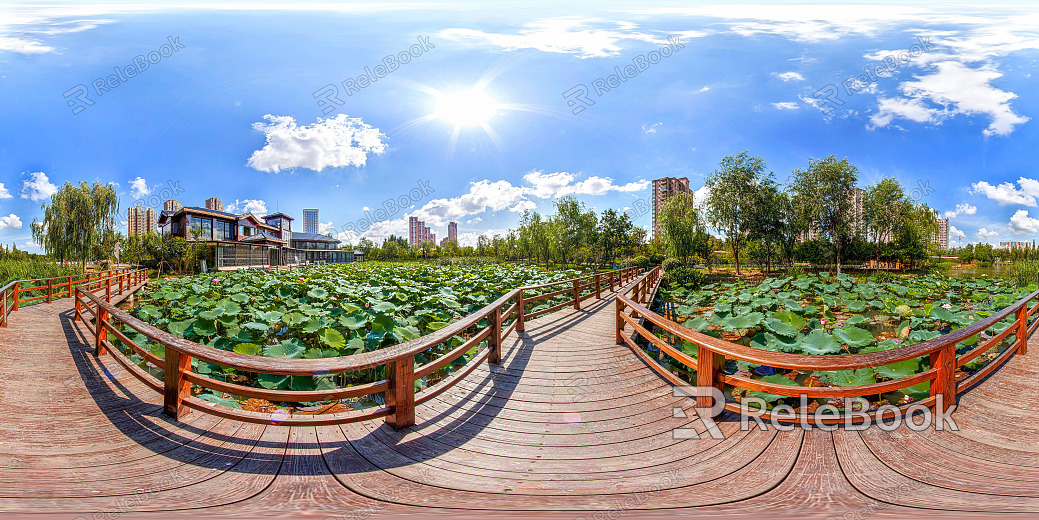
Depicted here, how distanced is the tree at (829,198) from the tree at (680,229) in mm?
5849

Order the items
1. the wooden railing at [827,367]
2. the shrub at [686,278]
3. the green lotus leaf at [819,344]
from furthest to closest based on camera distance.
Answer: the shrub at [686,278], the green lotus leaf at [819,344], the wooden railing at [827,367]

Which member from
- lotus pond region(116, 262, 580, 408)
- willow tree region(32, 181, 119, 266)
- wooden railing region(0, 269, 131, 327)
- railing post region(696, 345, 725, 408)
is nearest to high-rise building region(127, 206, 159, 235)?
willow tree region(32, 181, 119, 266)

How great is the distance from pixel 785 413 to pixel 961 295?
12.6m

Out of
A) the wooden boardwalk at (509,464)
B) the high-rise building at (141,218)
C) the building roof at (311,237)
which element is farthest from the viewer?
the high-rise building at (141,218)

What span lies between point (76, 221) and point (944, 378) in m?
31.4

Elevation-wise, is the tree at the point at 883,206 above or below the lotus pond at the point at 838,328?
above

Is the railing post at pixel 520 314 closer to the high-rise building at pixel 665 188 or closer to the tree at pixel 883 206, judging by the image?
the tree at pixel 883 206

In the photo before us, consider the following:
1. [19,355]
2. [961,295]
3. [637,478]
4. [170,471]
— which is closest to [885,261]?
[961,295]

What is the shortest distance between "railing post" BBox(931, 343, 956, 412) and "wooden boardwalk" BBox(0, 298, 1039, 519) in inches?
7.3

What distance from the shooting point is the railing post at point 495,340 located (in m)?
3.98

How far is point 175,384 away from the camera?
2.62 meters

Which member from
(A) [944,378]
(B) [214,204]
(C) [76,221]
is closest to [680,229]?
(A) [944,378]

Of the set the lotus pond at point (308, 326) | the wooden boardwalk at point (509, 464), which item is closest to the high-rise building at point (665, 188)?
the lotus pond at point (308, 326)

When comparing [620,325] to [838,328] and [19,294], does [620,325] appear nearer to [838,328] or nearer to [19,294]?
[838,328]
